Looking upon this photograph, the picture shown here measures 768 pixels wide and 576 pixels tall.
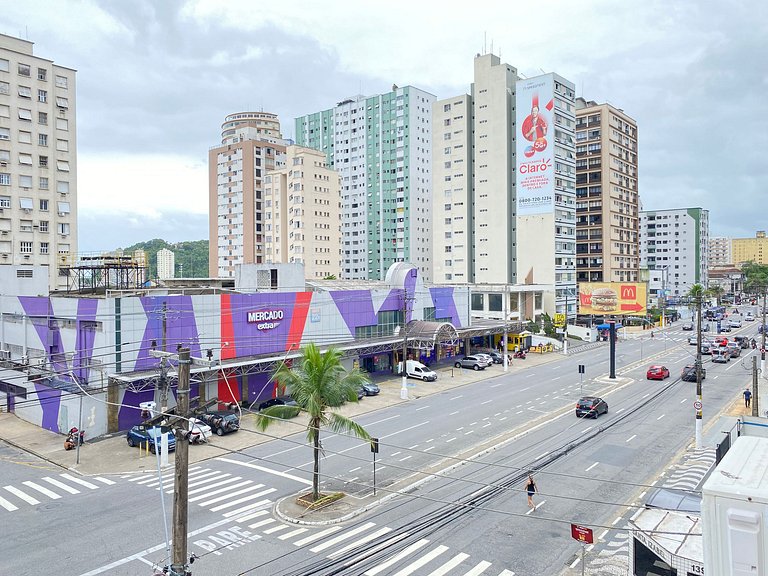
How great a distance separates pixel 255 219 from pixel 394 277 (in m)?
77.8

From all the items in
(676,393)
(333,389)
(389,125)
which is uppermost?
(389,125)

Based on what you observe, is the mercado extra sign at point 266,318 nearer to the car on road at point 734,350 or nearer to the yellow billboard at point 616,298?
the car on road at point 734,350

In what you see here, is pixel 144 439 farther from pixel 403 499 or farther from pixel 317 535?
pixel 403 499

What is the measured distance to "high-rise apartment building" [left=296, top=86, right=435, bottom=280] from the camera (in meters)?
138

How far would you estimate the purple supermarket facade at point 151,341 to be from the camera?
114 ft

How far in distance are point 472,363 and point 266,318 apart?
85.4ft

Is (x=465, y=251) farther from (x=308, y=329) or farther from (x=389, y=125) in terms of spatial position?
(x=308, y=329)

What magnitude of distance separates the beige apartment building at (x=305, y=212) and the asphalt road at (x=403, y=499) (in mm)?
78229

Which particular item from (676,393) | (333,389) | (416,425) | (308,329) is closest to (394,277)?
(308,329)

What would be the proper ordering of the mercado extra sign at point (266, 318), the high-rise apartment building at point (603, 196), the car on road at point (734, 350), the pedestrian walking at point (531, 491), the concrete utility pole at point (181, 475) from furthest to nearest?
the high-rise apartment building at point (603, 196) → the car on road at point (734, 350) → the mercado extra sign at point (266, 318) → the pedestrian walking at point (531, 491) → the concrete utility pole at point (181, 475)

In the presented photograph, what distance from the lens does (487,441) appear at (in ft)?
105

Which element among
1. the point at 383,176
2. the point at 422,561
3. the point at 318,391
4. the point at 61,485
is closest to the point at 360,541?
the point at 422,561

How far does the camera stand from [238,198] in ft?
424

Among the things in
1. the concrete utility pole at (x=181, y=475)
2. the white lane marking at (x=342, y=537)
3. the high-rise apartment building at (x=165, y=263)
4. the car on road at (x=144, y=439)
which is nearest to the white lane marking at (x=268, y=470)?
the car on road at (x=144, y=439)
